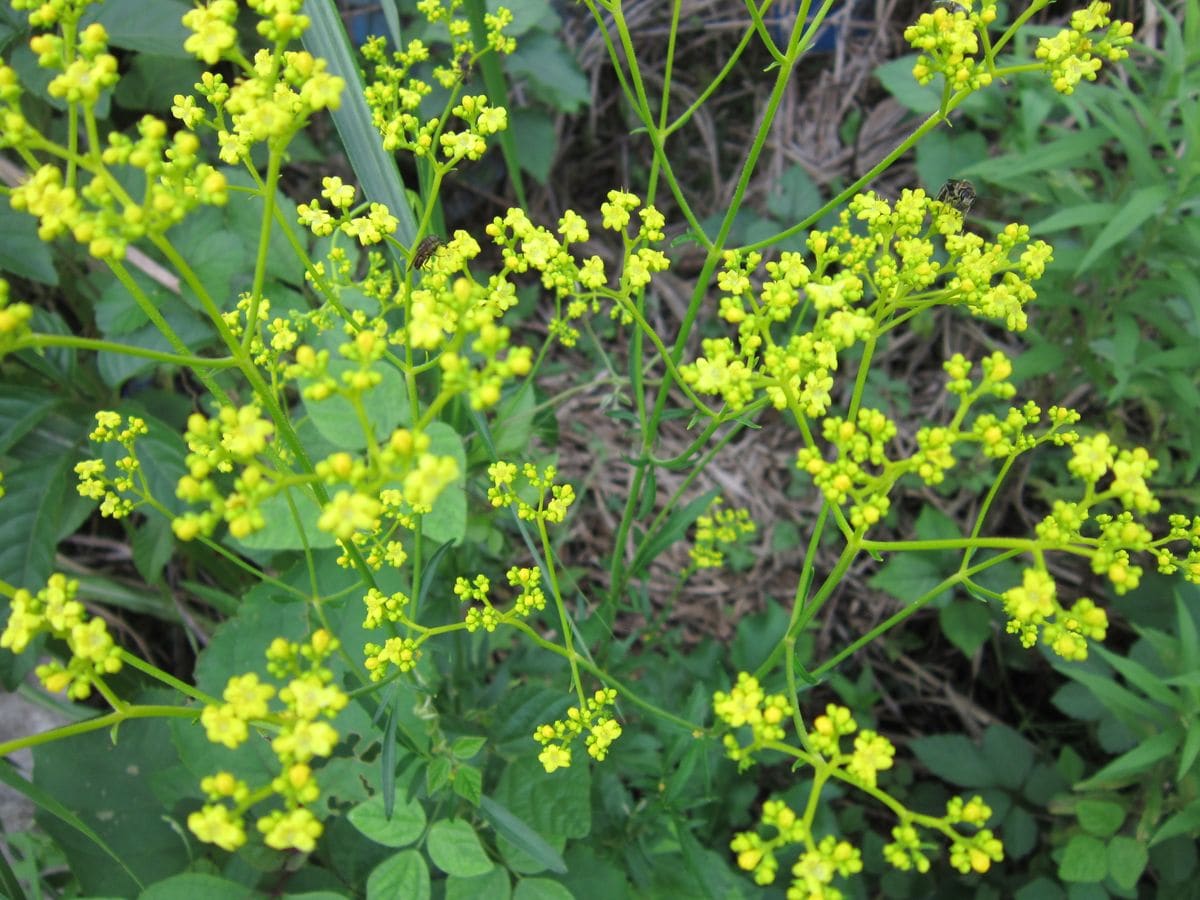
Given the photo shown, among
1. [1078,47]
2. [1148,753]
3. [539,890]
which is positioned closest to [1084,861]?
[1148,753]

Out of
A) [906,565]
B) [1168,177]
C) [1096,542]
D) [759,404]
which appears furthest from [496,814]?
[1168,177]

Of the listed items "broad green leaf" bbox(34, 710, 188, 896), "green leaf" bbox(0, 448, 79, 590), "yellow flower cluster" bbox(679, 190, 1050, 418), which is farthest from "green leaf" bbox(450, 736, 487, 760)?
"green leaf" bbox(0, 448, 79, 590)

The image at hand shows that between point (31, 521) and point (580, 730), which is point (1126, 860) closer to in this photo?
point (580, 730)

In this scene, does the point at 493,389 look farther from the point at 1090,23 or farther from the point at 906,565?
the point at 906,565

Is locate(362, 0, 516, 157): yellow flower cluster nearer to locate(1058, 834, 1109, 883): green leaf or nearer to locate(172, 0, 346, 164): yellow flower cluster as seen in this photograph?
locate(172, 0, 346, 164): yellow flower cluster

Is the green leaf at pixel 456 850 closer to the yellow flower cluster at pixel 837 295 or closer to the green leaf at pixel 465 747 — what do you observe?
the green leaf at pixel 465 747
